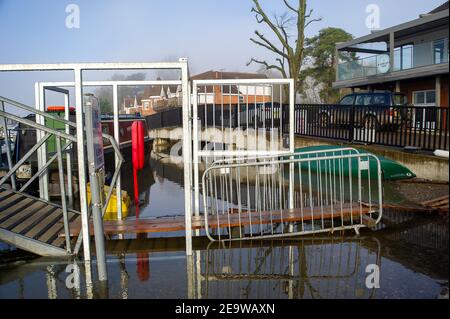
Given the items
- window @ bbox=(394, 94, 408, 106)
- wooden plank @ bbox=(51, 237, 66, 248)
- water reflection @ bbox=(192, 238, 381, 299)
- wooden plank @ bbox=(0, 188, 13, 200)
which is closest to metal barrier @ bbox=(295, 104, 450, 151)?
water reflection @ bbox=(192, 238, 381, 299)

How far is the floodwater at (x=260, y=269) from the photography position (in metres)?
3.58

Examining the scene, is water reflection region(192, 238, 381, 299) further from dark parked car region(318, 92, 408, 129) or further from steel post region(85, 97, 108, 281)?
dark parked car region(318, 92, 408, 129)

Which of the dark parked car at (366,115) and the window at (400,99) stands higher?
the window at (400,99)

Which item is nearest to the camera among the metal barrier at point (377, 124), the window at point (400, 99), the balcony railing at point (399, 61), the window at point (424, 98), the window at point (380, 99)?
the metal barrier at point (377, 124)

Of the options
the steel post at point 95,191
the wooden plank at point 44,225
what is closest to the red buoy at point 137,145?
the steel post at point 95,191

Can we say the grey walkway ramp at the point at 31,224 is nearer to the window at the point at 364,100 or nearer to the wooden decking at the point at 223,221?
the wooden decking at the point at 223,221

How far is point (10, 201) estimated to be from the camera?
18.7 feet

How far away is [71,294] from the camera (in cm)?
361

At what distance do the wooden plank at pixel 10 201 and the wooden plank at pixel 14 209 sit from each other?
59mm

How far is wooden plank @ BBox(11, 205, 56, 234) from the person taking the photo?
15.7ft

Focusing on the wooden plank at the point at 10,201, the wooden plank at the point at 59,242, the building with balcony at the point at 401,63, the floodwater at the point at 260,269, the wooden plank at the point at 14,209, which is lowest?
the floodwater at the point at 260,269

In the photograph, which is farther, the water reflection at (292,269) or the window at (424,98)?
the window at (424,98)

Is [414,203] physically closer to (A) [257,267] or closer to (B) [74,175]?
(A) [257,267]

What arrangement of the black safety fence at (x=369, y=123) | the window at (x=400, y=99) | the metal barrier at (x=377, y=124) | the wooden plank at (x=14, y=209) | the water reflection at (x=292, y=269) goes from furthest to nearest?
1. the window at (x=400, y=99)
2. the metal barrier at (x=377, y=124)
3. the black safety fence at (x=369, y=123)
4. the wooden plank at (x=14, y=209)
5. the water reflection at (x=292, y=269)
